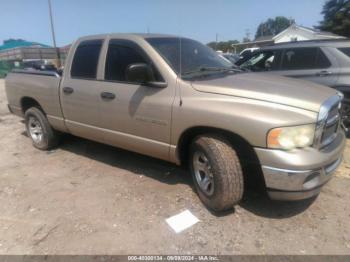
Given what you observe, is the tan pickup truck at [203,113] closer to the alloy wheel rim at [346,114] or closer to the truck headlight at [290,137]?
the truck headlight at [290,137]

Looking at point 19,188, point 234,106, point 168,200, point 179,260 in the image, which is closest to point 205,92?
point 234,106

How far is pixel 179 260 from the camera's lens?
269 cm

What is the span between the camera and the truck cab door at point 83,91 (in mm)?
4289

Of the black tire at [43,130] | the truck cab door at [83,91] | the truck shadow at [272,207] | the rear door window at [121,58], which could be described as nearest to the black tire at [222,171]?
the truck shadow at [272,207]

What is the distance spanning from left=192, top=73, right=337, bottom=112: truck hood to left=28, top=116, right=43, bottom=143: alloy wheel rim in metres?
3.45

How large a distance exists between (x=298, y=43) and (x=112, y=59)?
398 centimetres

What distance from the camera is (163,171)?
447cm

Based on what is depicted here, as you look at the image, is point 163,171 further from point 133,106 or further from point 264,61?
point 264,61

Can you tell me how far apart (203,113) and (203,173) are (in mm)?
726

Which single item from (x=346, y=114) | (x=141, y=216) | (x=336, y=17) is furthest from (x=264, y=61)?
(x=336, y=17)

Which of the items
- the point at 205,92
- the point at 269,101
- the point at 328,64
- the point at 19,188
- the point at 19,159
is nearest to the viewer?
the point at 269,101

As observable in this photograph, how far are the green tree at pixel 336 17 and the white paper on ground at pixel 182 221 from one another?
40.4 meters

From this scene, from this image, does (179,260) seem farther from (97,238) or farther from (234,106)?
(234,106)

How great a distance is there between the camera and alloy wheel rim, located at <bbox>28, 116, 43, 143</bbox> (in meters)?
5.54
